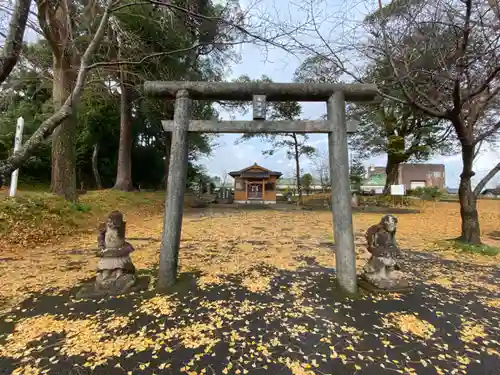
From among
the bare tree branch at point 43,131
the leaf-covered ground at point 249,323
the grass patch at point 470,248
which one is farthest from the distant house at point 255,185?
the bare tree branch at point 43,131

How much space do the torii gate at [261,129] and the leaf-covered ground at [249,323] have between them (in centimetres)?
47

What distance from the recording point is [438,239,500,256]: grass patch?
493 centimetres

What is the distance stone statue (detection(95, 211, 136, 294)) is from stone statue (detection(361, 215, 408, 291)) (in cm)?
292

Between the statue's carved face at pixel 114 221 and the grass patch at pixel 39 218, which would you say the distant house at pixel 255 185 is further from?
the statue's carved face at pixel 114 221

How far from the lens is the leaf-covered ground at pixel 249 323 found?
1.82 m

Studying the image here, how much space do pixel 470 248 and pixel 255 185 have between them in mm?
16844

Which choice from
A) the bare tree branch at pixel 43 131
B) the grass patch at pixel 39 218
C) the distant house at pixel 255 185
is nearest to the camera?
the bare tree branch at pixel 43 131

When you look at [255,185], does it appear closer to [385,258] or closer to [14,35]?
[385,258]

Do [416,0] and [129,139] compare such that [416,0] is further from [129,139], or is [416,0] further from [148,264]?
[129,139]

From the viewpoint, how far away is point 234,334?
7.11 ft

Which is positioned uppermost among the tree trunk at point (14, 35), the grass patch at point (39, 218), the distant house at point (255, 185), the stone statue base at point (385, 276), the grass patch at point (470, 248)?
the tree trunk at point (14, 35)

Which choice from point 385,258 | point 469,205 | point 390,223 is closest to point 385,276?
point 385,258

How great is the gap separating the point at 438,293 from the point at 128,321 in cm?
354

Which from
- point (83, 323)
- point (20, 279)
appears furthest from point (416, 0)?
point (20, 279)
